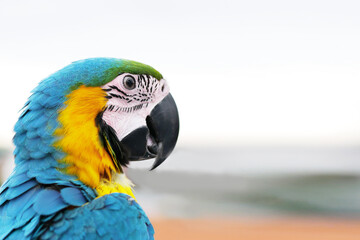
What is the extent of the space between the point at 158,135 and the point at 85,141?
358mm

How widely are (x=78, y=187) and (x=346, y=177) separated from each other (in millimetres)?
16540

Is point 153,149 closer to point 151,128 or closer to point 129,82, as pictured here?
point 151,128

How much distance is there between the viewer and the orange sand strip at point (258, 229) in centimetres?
1163

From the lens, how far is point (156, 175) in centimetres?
1452

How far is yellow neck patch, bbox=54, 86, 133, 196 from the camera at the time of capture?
4.79 feet

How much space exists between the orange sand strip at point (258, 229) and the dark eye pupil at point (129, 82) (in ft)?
30.9

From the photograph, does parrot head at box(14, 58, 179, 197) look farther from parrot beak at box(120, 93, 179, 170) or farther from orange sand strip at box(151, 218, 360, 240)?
orange sand strip at box(151, 218, 360, 240)

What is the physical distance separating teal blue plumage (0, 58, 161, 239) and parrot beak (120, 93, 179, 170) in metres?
0.25

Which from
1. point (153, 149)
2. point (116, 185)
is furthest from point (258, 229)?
point (116, 185)

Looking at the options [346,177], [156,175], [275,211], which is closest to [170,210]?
[156,175]

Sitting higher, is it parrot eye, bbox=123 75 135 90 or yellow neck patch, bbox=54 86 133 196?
parrot eye, bbox=123 75 135 90

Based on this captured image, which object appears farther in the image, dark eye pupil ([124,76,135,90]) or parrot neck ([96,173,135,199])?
dark eye pupil ([124,76,135,90])

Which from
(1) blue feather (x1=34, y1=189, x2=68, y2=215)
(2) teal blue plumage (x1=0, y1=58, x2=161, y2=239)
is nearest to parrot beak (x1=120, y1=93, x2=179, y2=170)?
(2) teal blue plumage (x1=0, y1=58, x2=161, y2=239)

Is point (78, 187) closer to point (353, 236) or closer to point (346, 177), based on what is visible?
point (353, 236)
